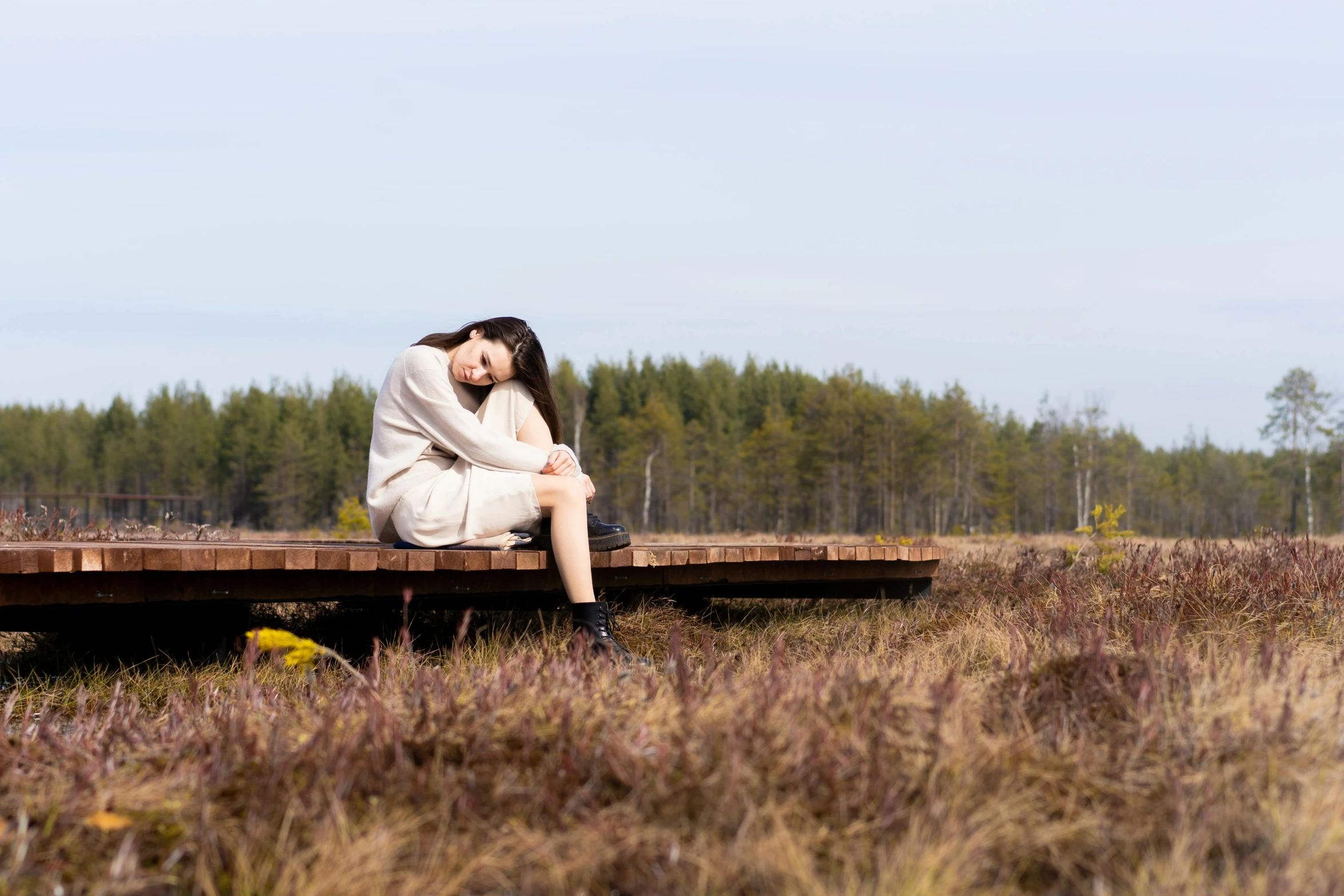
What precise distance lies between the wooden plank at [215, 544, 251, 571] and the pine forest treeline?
4311 centimetres

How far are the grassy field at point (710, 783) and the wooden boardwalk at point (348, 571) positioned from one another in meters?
0.50

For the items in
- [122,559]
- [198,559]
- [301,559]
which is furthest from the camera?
[301,559]

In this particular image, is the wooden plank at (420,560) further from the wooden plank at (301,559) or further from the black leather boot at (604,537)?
the black leather boot at (604,537)

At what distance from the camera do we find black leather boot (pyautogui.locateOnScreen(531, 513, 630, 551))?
457 cm

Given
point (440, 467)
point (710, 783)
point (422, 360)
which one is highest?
point (422, 360)

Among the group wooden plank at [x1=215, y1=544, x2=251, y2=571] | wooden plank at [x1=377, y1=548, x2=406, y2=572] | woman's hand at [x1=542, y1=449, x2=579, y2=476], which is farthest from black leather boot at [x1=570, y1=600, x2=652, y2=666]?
wooden plank at [x1=215, y1=544, x2=251, y2=571]

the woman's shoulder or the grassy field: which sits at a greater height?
the woman's shoulder

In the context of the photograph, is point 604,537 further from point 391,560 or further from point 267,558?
point 267,558

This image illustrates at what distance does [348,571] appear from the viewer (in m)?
4.41

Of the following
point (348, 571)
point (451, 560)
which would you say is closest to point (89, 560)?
point (348, 571)

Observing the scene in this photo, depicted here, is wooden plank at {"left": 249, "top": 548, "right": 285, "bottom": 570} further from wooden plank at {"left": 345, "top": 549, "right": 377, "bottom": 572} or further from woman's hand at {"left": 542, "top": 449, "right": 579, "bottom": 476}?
woman's hand at {"left": 542, "top": 449, "right": 579, "bottom": 476}

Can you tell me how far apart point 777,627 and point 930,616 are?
0.94 m

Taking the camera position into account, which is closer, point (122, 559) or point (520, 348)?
point (122, 559)

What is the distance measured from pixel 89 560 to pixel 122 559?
0.12 metres
